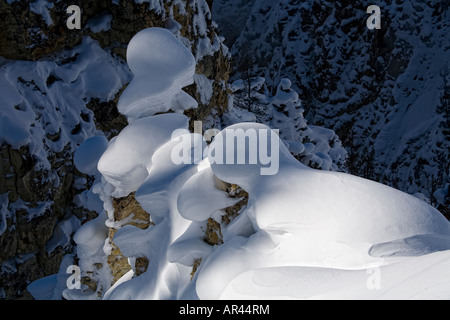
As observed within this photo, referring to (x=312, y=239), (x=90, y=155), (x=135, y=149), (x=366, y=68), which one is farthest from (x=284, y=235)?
(x=366, y=68)

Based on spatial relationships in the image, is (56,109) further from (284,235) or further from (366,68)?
(366,68)

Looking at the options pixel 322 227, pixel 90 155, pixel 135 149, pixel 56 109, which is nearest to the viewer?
pixel 322 227

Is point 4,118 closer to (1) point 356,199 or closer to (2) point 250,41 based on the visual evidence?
(1) point 356,199

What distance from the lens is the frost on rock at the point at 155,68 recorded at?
322 cm

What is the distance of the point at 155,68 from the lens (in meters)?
3.27

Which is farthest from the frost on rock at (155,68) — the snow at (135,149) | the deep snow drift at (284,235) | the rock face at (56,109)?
the rock face at (56,109)

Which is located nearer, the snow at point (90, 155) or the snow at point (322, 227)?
the snow at point (322, 227)

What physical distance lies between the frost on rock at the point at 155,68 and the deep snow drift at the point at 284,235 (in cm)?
78

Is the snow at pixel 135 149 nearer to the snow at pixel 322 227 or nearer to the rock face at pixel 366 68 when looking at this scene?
the snow at pixel 322 227

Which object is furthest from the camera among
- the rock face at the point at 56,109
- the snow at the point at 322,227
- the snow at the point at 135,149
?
the rock face at the point at 56,109

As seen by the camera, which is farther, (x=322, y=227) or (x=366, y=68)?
(x=366, y=68)

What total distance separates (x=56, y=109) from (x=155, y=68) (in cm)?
711

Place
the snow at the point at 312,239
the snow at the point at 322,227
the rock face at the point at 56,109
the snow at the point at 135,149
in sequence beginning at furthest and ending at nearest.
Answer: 1. the rock face at the point at 56,109
2. the snow at the point at 135,149
3. the snow at the point at 322,227
4. the snow at the point at 312,239

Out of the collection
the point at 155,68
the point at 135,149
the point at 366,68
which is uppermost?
the point at 155,68
